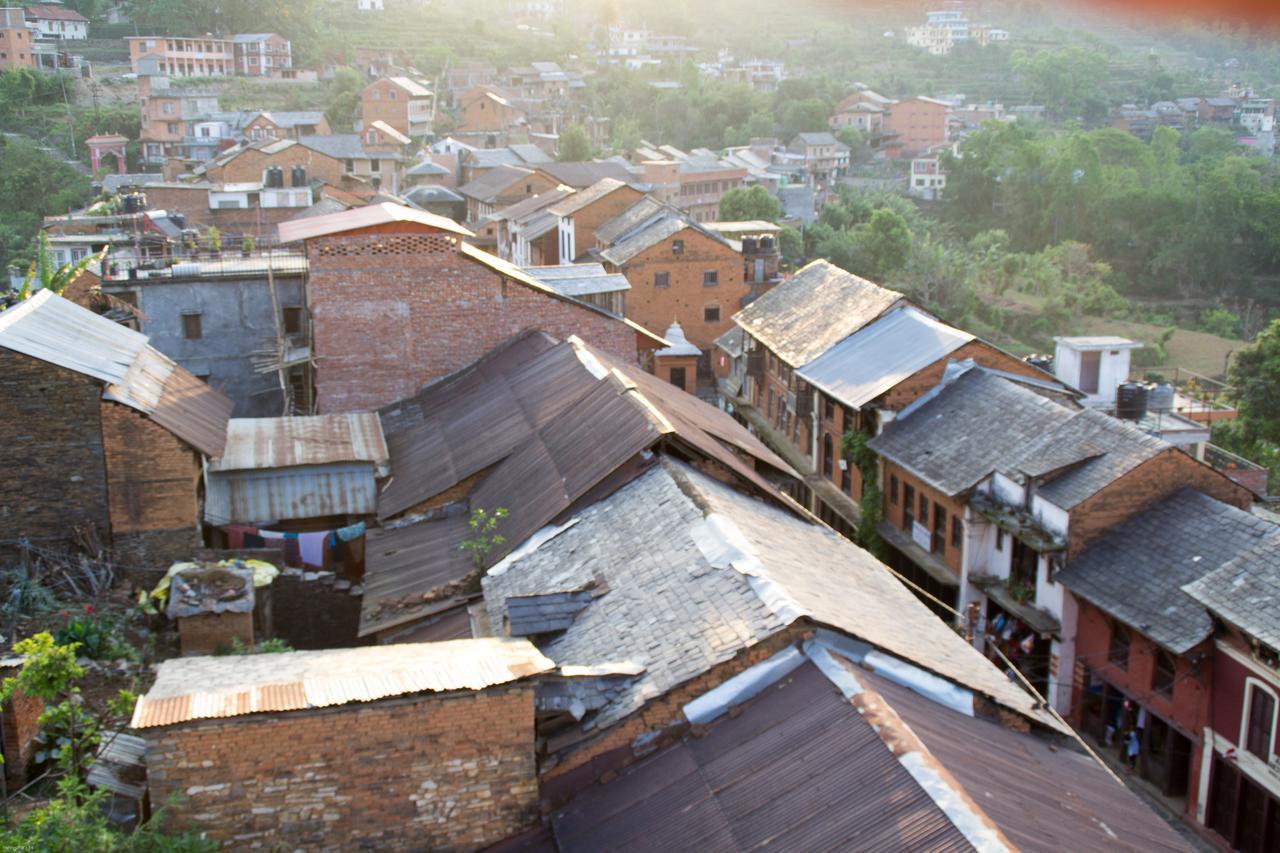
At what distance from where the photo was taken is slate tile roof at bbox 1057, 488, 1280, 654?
Result: 2153cm

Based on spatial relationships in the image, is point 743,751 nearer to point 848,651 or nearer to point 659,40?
point 848,651

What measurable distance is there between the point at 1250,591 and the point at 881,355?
1383 centimetres

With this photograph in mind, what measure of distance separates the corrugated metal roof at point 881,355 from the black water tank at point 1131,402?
13.6 ft

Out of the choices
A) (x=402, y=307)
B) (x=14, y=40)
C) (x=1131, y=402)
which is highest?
(x=14, y=40)

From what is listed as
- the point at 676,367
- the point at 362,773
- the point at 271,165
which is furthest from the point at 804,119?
the point at 362,773

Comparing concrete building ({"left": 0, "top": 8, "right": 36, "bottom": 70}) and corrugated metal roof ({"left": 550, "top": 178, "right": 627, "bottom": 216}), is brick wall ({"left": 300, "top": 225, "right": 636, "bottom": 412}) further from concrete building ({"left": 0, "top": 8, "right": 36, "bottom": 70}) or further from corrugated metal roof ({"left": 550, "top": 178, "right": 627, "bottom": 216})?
concrete building ({"left": 0, "top": 8, "right": 36, "bottom": 70})

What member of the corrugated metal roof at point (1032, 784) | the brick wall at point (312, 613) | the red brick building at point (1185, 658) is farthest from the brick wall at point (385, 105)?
the corrugated metal roof at point (1032, 784)

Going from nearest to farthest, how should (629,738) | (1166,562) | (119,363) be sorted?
(629,738), (1166,562), (119,363)

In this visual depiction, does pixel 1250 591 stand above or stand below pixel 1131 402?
above

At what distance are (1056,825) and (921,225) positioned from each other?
8527 centimetres

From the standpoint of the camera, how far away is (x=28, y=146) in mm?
83750

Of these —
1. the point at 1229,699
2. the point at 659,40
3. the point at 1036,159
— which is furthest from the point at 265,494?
the point at 659,40

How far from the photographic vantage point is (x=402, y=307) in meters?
29.8

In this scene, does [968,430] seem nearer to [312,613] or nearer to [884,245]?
[312,613]
